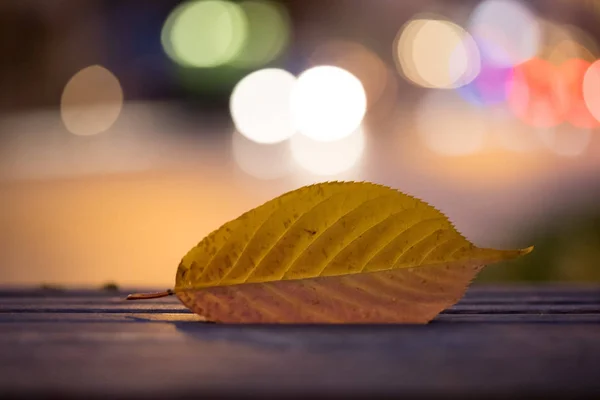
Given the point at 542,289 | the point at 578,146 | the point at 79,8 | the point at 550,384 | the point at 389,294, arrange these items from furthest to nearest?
the point at 79,8, the point at 578,146, the point at 542,289, the point at 389,294, the point at 550,384

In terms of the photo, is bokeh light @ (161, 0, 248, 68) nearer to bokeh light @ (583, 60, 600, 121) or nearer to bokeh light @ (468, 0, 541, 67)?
bokeh light @ (468, 0, 541, 67)

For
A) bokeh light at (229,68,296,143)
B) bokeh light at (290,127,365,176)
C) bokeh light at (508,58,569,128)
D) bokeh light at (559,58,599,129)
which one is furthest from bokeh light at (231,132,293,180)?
bokeh light at (559,58,599,129)

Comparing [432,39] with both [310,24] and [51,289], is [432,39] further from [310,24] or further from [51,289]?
[51,289]

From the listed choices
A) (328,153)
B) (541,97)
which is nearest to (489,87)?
(541,97)

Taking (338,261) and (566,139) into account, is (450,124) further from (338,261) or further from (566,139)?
(338,261)

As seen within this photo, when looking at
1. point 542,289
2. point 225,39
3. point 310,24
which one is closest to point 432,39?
point 310,24

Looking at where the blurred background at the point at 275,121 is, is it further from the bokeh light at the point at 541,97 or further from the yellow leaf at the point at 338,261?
the yellow leaf at the point at 338,261
